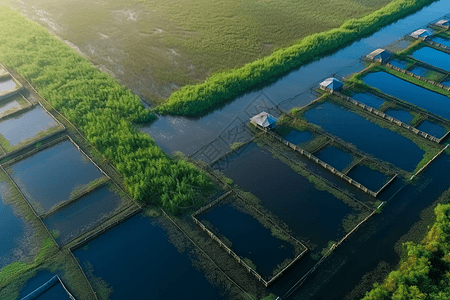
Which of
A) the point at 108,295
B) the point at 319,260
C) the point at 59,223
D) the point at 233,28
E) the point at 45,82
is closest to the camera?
the point at 108,295

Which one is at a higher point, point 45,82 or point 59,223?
point 45,82

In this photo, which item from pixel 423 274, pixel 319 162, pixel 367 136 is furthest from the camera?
pixel 367 136

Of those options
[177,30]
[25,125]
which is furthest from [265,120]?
[177,30]

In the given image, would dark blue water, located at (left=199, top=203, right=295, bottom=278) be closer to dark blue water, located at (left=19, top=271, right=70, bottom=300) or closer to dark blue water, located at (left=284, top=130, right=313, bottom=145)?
dark blue water, located at (left=284, top=130, right=313, bottom=145)

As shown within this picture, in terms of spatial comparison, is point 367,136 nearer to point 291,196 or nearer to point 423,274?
point 291,196

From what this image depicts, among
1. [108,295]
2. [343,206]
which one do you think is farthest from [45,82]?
[343,206]

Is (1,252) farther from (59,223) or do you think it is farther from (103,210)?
(103,210)
